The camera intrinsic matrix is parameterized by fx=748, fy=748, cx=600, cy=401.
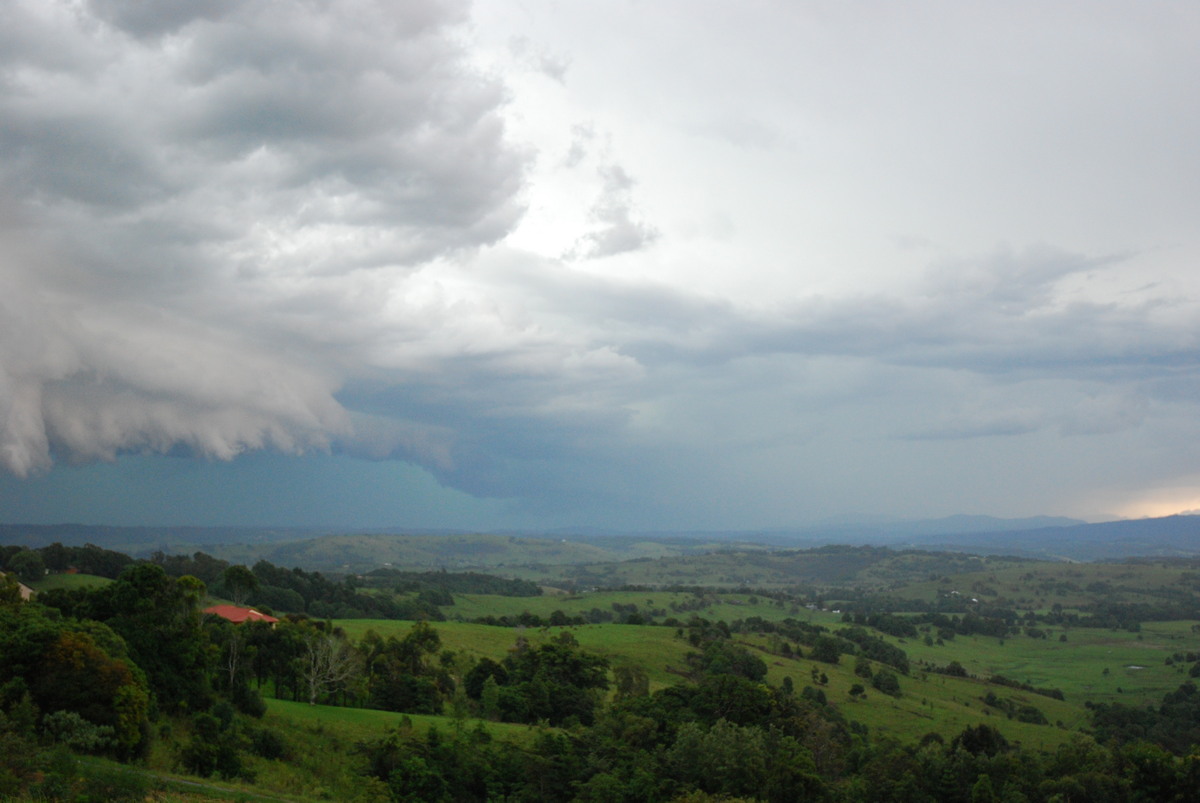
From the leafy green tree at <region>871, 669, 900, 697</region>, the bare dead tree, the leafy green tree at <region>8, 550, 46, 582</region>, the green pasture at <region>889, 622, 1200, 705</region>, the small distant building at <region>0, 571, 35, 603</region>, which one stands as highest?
the small distant building at <region>0, 571, 35, 603</region>

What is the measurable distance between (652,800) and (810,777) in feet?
32.9

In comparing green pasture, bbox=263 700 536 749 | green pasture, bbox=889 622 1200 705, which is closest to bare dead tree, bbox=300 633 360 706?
green pasture, bbox=263 700 536 749

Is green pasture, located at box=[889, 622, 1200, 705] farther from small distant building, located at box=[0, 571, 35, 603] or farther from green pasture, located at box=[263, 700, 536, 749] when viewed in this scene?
small distant building, located at box=[0, 571, 35, 603]

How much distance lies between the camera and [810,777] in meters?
46.9

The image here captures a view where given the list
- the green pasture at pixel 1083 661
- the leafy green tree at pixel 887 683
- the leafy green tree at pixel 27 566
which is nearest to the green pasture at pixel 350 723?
the leafy green tree at pixel 887 683

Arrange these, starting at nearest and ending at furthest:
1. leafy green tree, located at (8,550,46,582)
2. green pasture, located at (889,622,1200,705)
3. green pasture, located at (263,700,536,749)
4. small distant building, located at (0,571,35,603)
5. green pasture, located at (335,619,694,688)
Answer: green pasture, located at (263,700,536,749) < small distant building, located at (0,571,35,603) < green pasture, located at (335,619,694,688) < leafy green tree, located at (8,550,46,582) < green pasture, located at (889,622,1200,705)

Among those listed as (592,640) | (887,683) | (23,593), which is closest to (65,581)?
(23,593)

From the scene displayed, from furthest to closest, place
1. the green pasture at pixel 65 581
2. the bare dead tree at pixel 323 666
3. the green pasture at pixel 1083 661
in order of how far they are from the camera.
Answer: the green pasture at pixel 1083 661 < the green pasture at pixel 65 581 < the bare dead tree at pixel 323 666

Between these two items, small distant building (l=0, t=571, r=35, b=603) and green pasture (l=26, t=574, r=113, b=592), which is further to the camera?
green pasture (l=26, t=574, r=113, b=592)

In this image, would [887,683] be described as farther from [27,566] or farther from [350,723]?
[27,566]

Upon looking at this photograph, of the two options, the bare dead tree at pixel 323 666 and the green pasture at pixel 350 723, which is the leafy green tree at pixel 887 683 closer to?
the green pasture at pixel 350 723

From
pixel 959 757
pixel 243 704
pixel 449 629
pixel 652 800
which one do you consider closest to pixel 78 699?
pixel 243 704

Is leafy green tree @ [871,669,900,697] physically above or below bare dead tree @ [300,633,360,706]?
below

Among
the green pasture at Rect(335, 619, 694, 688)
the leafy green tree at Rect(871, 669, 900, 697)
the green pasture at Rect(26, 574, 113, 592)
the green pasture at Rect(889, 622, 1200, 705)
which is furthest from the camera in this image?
the green pasture at Rect(889, 622, 1200, 705)
